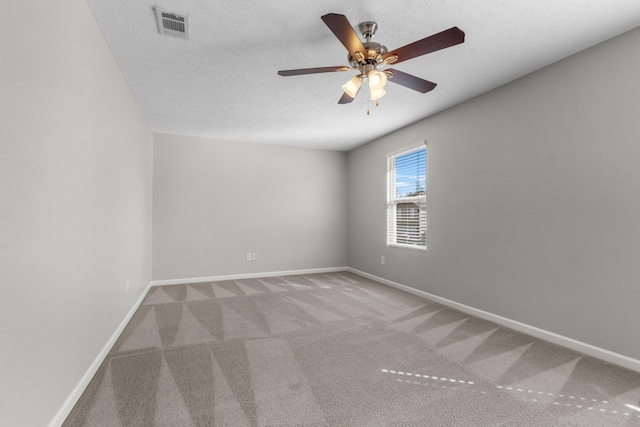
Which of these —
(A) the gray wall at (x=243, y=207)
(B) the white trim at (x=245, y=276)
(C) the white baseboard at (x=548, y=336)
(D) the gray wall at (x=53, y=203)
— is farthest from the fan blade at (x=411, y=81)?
(B) the white trim at (x=245, y=276)

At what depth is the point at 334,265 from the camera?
594cm

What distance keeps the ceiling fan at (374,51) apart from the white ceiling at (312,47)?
265 mm

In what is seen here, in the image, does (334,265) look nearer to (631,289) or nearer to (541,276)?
(541,276)

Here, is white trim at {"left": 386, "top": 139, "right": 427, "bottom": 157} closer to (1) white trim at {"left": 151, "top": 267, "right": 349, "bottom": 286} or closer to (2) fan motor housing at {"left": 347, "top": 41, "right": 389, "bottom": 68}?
(2) fan motor housing at {"left": 347, "top": 41, "right": 389, "bottom": 68}

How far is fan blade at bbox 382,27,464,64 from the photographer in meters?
1.66

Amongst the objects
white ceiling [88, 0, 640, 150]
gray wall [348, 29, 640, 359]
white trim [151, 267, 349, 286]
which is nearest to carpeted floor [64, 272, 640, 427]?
gray wall [348, 29, 640, 359]

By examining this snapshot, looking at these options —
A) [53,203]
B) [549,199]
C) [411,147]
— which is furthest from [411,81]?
Result: [53,203]

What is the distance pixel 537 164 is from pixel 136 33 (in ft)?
11.4

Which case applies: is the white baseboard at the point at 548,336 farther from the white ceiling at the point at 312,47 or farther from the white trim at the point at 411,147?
the white ceiling at the point at 312,47

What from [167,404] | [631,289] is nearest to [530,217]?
[631,289]

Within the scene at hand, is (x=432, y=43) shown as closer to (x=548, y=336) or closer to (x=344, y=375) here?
(x=344, y=375)

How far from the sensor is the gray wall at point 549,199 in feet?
7.22

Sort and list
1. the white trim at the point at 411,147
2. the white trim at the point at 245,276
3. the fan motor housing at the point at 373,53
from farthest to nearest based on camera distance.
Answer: the white trim at the point at 245,276
the white trim at the point at 411,147
the fan motor housing at the point at 373,53

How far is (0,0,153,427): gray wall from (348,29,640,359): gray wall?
3483 mm
